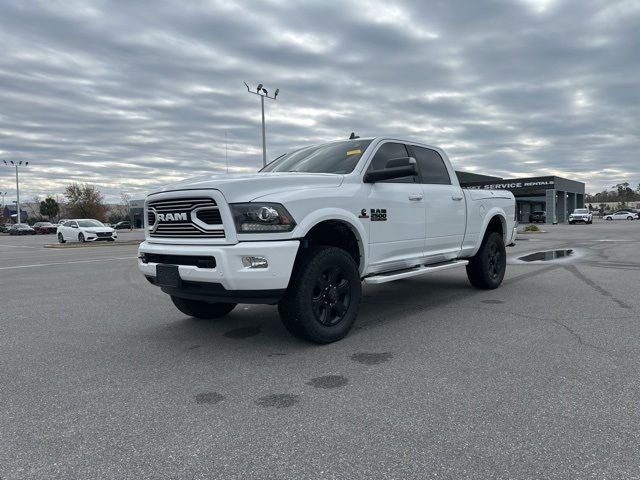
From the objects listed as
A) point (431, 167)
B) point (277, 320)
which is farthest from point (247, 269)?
point (431, 167)

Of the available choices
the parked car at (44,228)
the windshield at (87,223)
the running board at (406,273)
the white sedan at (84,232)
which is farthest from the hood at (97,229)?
the parked car at (44,228)

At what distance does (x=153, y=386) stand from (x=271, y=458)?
4.76 feet

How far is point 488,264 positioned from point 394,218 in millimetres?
2841

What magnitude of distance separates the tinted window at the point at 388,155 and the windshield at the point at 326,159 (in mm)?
173

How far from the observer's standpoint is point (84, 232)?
91.1 ft

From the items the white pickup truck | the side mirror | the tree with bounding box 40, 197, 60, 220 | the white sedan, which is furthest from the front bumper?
the tree with bounding box 40, 197, 60, 220

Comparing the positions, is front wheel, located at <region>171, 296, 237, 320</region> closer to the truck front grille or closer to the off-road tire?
the truck front grille

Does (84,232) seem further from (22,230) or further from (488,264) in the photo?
(22,230)

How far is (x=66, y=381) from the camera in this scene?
3.79 metres

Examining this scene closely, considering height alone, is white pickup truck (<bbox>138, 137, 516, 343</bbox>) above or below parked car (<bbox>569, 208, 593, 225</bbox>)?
above

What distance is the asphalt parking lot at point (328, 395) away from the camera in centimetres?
252

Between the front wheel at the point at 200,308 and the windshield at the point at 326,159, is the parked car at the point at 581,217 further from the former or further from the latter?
the front wheel at the point at 200,308

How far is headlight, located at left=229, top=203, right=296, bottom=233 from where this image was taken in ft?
13.4

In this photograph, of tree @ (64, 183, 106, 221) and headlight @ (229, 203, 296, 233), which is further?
tree @ (64, 183, 106, 221)
